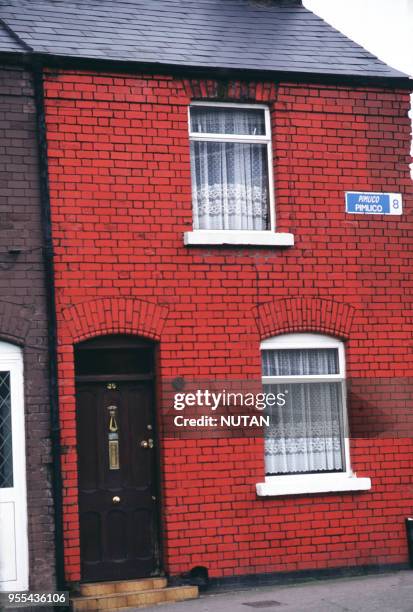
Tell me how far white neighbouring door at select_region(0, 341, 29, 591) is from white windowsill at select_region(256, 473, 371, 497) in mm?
2718

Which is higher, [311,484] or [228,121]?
[228,121]

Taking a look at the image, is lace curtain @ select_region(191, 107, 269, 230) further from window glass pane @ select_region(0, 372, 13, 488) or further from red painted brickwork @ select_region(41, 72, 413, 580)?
A: window glass pane @ select_region(0, 372, 13, 488)

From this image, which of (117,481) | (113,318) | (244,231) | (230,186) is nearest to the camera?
(113,318)

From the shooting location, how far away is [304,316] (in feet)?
46.1

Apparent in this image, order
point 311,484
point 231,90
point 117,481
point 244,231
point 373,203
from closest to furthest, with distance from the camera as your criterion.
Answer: point 117,481
point 311,484
point 244,231
point 231,90
point 373,203

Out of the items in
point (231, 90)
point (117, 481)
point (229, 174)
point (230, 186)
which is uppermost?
point (231, 90)

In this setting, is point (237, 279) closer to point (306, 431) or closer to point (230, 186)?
point (230, 186)

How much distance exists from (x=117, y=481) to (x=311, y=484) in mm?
2251

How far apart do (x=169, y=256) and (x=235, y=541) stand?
3317mm

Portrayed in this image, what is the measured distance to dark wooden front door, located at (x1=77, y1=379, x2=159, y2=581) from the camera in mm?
13250

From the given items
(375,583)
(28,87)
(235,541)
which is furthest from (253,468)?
(28,87)

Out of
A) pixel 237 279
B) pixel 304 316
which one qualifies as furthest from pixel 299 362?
pixel 237 279

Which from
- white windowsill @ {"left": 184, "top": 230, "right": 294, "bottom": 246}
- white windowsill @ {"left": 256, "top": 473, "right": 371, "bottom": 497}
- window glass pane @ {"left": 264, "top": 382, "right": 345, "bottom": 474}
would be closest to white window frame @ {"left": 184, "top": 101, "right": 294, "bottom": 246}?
white windowsill @ {"left": 184, "top": 230, "right": 294, "bottom": 246}

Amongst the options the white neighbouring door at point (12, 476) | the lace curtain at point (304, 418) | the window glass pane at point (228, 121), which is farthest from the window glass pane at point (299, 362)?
the white neighbouring door at point (12, 476)
